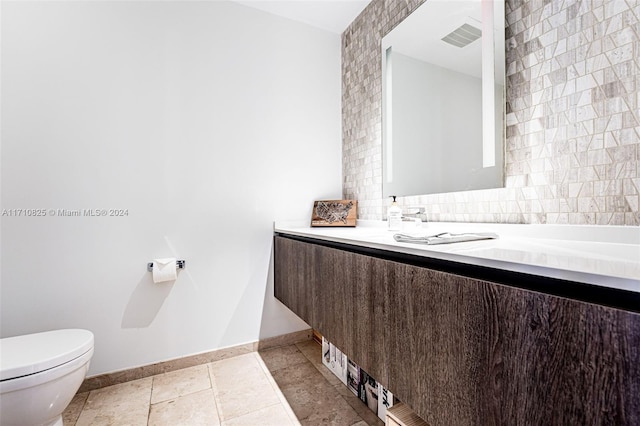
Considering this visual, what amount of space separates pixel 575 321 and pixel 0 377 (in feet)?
5.42

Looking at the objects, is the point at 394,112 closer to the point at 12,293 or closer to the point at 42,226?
the point at 42,226

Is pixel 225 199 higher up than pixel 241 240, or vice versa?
pixel 225 199

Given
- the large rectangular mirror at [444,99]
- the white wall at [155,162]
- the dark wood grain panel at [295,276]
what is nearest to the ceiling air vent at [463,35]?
the large rectangular mirror at [444,99]

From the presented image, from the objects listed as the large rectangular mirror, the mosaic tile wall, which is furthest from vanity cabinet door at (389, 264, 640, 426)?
the large rectangular mirror

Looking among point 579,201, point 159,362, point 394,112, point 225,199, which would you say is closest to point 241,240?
point 225,199

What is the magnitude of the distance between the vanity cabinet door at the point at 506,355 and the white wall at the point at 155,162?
1364 mm

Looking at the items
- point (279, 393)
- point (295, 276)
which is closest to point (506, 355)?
point (295, 276)

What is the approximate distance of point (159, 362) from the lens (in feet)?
5.83

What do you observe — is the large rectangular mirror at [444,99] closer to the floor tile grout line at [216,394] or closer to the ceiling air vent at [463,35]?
the ceiling air vent at [463,35]

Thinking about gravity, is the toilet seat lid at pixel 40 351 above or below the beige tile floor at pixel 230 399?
above

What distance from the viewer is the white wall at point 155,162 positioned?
1.50 m

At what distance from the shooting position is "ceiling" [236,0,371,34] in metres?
1.98

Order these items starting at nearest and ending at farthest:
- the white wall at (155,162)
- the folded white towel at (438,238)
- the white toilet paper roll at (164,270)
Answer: the folded white towel at (438,238) < the white wall at (155,162) < the white toilet paper roll at (164,270)

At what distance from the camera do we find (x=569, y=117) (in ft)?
3.33
